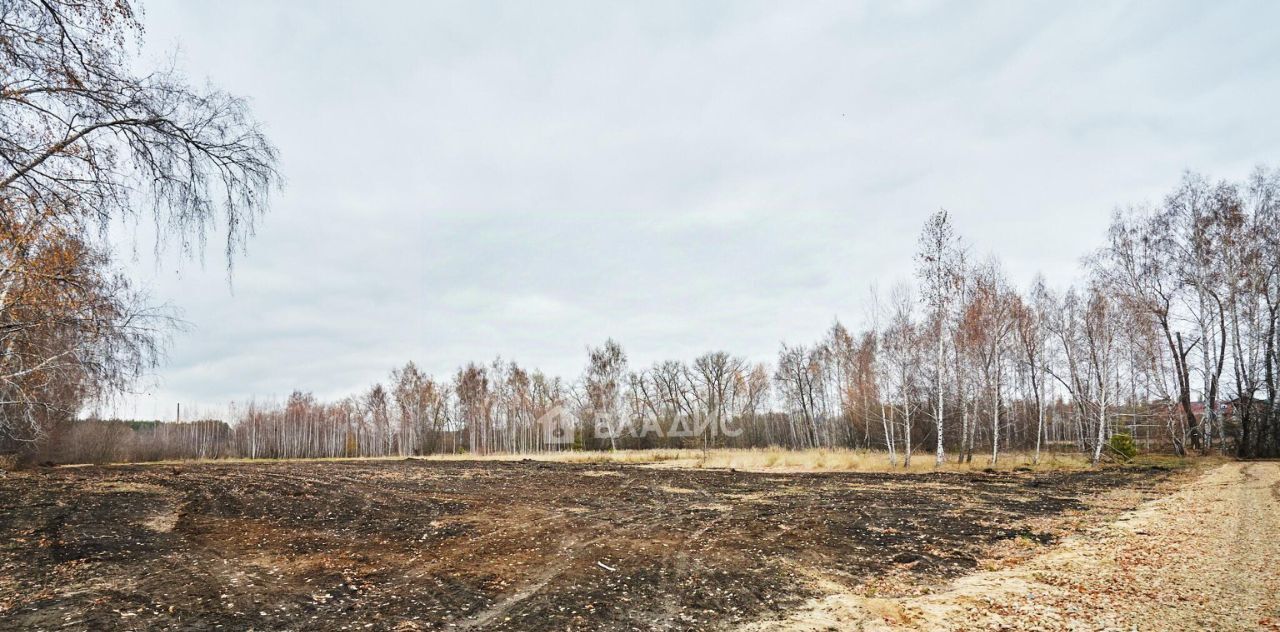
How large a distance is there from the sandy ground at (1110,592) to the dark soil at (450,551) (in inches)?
27.9

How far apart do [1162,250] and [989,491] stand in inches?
900

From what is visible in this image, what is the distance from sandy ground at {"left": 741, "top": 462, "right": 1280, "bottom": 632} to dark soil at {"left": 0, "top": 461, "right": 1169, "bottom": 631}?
709 mm

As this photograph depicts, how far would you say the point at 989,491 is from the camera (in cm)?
1625

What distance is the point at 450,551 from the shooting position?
8953 mm

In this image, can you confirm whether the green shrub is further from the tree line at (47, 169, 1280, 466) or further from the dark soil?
the dark soil

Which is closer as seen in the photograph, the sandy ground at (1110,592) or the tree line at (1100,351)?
the sandy ground at (1110,592)

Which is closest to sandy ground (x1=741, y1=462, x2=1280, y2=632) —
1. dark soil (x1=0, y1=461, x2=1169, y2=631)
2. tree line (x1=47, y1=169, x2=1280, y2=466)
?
dark soil (x1=0, y1=461, x2=1169, y2=631)

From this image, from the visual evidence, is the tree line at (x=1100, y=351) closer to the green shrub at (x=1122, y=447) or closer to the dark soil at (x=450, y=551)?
the green shrub at (x=1122, y=447)

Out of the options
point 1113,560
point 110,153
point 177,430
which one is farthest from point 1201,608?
point 177,430

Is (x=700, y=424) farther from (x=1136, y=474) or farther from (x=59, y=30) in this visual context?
(x=59, y=30)

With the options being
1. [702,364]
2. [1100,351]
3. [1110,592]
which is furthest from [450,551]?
[702,364]

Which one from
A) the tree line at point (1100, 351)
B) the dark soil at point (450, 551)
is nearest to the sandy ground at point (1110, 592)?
the dark soil at point (450, 551)

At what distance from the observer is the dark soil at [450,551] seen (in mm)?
5906

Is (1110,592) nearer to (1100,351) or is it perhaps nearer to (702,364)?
(1100,351)
